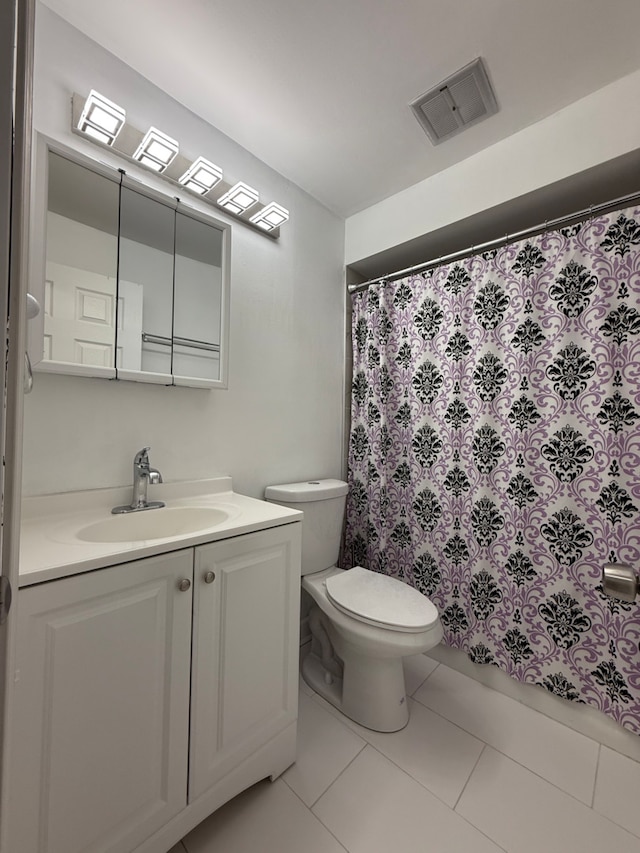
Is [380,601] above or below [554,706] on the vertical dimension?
above

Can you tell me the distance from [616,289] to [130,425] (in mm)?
1785

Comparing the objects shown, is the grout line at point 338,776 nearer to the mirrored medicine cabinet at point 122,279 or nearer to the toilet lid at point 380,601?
the toilet lid at point 380,601

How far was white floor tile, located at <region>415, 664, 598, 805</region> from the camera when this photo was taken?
1182 millimetres

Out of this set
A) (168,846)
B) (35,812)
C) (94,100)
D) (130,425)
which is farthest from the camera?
(130,425)

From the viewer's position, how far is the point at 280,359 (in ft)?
5.62

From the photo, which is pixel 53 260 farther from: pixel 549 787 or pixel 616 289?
pixel 549 787

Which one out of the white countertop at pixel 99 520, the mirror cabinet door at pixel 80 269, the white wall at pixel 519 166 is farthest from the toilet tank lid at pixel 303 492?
the white wall at pixel 519 166

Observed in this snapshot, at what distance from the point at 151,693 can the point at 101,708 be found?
0.11m

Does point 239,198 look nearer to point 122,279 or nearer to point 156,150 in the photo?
point 156,150

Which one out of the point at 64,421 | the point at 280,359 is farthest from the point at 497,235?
the point at 64,421

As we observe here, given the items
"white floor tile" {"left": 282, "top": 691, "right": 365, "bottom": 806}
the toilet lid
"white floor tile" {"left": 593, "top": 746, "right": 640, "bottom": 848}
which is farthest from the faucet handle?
"white floor tile" {"left": 593, "top": 746, "right": 640, "bottom": 848}

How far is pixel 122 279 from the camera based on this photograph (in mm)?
1202

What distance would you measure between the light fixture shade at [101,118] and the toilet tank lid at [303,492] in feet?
4.53

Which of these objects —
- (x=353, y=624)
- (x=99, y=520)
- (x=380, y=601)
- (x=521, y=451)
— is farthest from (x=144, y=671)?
(x=521, y=451)
